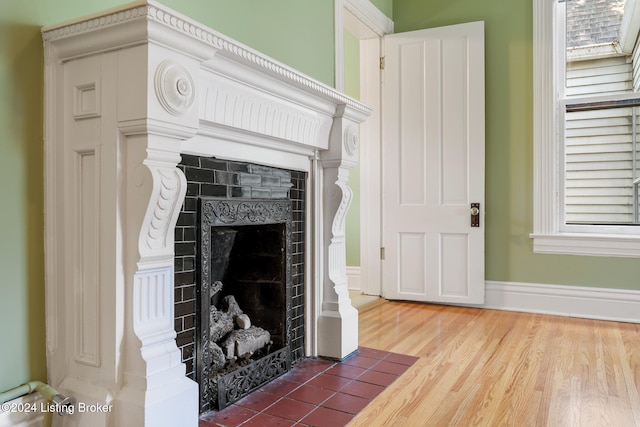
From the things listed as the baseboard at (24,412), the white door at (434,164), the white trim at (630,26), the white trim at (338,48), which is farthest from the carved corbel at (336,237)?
the white trim at (630,26)

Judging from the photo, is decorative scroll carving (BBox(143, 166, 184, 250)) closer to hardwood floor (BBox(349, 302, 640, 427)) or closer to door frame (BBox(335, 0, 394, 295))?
hardwood floor (BBox(349, 302, 640, 427))

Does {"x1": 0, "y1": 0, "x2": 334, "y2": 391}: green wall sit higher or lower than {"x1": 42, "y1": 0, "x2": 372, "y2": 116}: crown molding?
lower

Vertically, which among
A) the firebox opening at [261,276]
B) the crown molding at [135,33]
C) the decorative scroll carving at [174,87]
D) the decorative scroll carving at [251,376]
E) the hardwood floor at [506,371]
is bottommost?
the hardwood floor at [506,371]

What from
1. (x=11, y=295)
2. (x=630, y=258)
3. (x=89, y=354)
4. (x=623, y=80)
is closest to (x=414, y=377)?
(x=89, y=354)

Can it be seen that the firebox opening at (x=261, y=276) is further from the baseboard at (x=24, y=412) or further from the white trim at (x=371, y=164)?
the white trim at (x=371, y=164)

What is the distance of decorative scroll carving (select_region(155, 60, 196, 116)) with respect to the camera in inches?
55.4

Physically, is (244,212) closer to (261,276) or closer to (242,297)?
(261,276)

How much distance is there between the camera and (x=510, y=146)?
3809 mm

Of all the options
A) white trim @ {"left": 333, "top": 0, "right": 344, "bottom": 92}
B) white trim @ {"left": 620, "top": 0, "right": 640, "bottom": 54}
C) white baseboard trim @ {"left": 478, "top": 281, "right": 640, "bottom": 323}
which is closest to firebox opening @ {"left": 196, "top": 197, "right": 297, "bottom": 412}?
white trim @ {"left": 333, "top": 0, "right": 344, "bottom": 92}

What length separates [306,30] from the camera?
2.76 meters

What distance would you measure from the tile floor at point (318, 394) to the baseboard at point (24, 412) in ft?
1.76

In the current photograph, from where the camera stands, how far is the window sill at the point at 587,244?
344 cm

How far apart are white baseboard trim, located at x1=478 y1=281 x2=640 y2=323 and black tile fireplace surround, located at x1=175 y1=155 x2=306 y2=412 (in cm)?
202

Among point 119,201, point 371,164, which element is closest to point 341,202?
point 119,201
